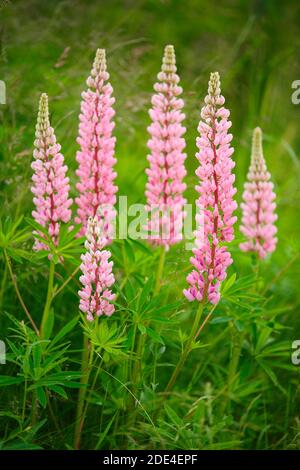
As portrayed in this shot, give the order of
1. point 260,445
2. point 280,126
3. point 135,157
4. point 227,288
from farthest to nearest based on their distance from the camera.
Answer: point 280,126 < point 135,157 < point 260,445 < point 227,288

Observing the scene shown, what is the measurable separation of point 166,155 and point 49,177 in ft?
1.62

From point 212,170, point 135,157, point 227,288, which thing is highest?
point 135,157

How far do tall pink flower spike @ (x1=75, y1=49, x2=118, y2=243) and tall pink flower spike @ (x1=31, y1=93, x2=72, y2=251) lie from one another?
10 centimetres

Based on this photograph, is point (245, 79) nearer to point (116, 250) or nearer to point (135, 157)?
point (135, 157)

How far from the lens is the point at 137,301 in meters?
2.32

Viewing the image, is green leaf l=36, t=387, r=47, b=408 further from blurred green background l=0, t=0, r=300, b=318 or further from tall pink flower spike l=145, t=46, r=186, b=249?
blurred green background l=0, t=0, r=300, b=318

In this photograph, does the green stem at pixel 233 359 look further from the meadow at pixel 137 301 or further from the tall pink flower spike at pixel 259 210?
the tall pink flower spike at pixel 259 210

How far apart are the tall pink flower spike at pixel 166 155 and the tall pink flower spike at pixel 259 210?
1.19 feet

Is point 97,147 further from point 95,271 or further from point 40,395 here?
point 40,395

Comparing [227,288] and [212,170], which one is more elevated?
[212,170]

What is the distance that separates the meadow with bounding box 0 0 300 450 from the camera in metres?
2.39

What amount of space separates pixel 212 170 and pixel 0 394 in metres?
1.25

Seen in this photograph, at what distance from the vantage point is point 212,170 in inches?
87.3
